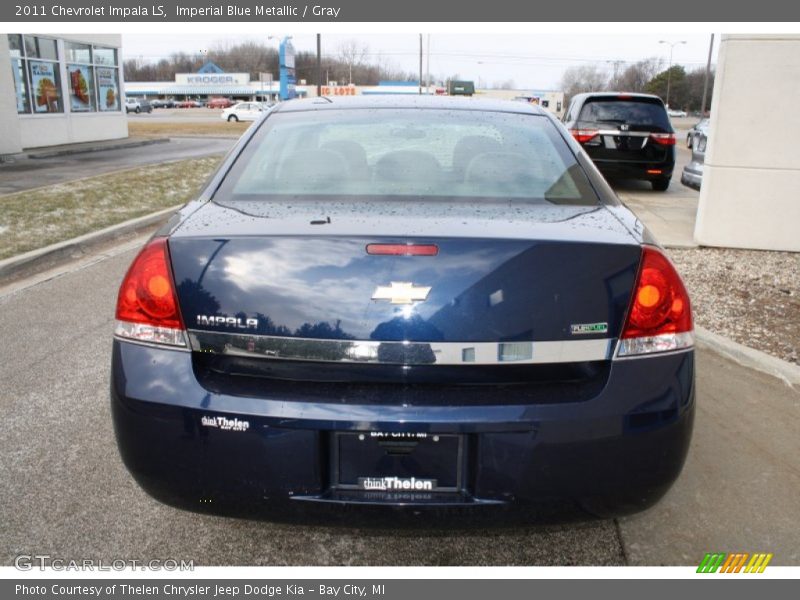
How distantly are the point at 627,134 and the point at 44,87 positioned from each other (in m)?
16.9

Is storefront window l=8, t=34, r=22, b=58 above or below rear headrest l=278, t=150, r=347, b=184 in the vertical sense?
above

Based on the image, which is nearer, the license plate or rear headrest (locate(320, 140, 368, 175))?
the license plate

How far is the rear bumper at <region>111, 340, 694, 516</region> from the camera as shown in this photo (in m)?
1.99

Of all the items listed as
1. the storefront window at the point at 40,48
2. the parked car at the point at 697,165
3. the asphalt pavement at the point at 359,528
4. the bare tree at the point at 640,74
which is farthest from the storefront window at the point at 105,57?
the bare tree at the point at 640,74

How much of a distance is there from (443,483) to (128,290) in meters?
1.14

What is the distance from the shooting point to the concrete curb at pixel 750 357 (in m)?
4.18

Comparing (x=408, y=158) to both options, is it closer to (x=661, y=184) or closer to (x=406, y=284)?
(x=406, y=284)

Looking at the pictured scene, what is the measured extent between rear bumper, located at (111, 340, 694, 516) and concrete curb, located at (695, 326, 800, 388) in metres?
2.44

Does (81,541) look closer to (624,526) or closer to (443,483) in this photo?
(443,483)

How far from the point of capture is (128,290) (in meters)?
2.22

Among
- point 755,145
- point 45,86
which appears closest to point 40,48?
point 45,86

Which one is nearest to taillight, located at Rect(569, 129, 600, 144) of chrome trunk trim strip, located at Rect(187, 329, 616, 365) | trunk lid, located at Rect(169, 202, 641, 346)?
trunk lid, located at Rect(169, 202, 641, 346)

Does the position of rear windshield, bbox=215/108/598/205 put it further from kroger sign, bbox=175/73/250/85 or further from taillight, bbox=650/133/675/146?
kroger sign, bbox=175/73/250/85

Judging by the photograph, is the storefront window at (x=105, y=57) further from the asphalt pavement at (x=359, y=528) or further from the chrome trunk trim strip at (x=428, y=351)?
the chrome trunk trim strip at (x=428, y=351)
